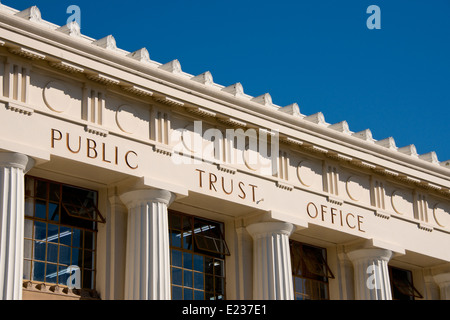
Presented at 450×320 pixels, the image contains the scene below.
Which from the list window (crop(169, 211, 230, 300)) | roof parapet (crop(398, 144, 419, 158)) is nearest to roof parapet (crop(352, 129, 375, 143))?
roof parapet (crop(398, 144, 419, 158))

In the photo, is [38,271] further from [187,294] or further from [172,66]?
→ [172,66]

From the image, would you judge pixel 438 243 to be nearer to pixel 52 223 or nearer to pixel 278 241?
pixel 278 241

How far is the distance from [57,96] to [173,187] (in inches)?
168

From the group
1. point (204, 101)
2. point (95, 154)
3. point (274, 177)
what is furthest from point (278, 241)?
point (95, 154)

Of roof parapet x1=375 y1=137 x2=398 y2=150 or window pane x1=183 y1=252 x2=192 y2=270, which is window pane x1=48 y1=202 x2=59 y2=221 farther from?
roof parapet x1=375 y1=137 x2=398 y2=150

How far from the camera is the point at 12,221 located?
26.7 meters

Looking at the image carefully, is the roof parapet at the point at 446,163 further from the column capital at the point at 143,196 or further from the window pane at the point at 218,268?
the column capital at the point at 143,196

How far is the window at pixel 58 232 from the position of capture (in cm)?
2855

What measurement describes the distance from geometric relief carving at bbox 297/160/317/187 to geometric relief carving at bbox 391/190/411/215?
12.8 feet

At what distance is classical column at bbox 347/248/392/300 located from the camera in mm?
35594

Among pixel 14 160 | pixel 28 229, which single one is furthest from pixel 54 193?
pixel 14 160

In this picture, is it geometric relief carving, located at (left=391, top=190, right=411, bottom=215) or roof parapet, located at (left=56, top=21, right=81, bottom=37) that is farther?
geometric relief carving, located at (left=391, top=190, right=411, bottom=215)
